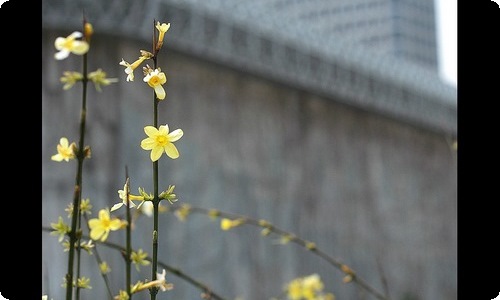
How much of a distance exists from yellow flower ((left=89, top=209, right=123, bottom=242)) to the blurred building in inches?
339

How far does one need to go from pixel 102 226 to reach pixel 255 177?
12.0 m

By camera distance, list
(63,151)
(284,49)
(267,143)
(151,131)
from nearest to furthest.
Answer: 1. (151,131)
2. (63,151)
3. (267,143)
4. (284,49)

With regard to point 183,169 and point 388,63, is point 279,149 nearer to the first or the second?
point 183,169

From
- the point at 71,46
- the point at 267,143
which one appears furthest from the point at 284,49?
the point at 71,46

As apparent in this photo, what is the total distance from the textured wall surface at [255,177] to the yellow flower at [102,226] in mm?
7350

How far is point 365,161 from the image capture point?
15891mm

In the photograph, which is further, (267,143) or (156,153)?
(267,143)

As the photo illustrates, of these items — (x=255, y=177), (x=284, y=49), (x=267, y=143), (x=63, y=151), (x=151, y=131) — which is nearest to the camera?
(x=151, y=131)

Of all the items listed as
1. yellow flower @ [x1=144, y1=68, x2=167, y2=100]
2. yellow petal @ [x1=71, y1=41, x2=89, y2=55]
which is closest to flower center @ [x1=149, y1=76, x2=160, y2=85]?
yellow flower @ [x1=144, y1=68, x2=167, y2=100]

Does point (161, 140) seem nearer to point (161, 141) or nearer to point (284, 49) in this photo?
point (161, 141)

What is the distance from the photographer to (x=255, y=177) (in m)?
13.1
